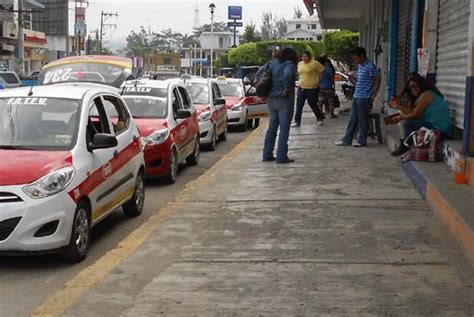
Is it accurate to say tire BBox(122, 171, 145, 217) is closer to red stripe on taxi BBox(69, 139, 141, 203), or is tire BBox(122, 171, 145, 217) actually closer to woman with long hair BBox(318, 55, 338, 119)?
red stripe on taxi BBox(69, 139, 141, 203)

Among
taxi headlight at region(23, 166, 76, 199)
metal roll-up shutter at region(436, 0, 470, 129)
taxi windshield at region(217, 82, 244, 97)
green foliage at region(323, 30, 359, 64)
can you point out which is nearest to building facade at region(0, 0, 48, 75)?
green foliage at region(323, 30, 359, 64)

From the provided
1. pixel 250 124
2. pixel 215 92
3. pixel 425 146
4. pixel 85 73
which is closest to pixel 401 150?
pixel 425 146

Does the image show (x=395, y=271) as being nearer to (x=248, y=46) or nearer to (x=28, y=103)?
(x=28, y=103)

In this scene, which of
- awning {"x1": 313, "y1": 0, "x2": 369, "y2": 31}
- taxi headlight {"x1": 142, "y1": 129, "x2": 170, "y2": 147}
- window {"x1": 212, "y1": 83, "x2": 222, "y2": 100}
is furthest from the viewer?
awning {"x1": 313, "y1": 0, "x2": 369, "y2": 31}

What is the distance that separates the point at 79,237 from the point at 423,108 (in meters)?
5.00

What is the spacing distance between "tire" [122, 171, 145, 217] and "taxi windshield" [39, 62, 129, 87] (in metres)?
9.01

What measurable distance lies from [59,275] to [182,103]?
6548 millimetres

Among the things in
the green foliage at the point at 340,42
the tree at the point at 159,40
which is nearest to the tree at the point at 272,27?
the tree at the point at 159,40

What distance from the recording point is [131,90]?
11914 mm

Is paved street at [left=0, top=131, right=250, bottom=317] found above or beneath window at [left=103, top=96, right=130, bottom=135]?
beneath

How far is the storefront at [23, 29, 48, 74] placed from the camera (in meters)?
58.9

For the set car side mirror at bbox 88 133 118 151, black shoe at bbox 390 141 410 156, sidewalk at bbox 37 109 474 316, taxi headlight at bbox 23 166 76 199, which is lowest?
sidewalk at bbox 37 109 474 316

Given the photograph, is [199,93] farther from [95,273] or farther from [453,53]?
[95,273]

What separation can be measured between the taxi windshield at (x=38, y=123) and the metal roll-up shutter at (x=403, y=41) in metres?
8.86
